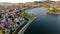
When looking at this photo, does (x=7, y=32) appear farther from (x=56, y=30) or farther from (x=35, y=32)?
(x=56, y=30)

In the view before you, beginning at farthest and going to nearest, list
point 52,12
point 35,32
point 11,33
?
point 52,12
point 35,32
point 11,33

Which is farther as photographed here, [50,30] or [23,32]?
[50,30]

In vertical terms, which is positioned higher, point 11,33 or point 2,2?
point 11,33

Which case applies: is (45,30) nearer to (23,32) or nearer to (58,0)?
(23,32)

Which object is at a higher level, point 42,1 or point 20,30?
point 20,30

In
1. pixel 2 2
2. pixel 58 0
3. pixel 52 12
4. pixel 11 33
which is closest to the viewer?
pixel 11 33

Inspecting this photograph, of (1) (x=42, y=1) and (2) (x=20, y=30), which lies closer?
(2) (x=20, y=30)

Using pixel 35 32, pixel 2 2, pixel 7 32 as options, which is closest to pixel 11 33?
pixel 7 32

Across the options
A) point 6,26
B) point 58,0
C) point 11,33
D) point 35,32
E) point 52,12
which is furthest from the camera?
point 58,0

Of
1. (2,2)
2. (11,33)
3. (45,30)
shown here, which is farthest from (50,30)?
(2,2)
